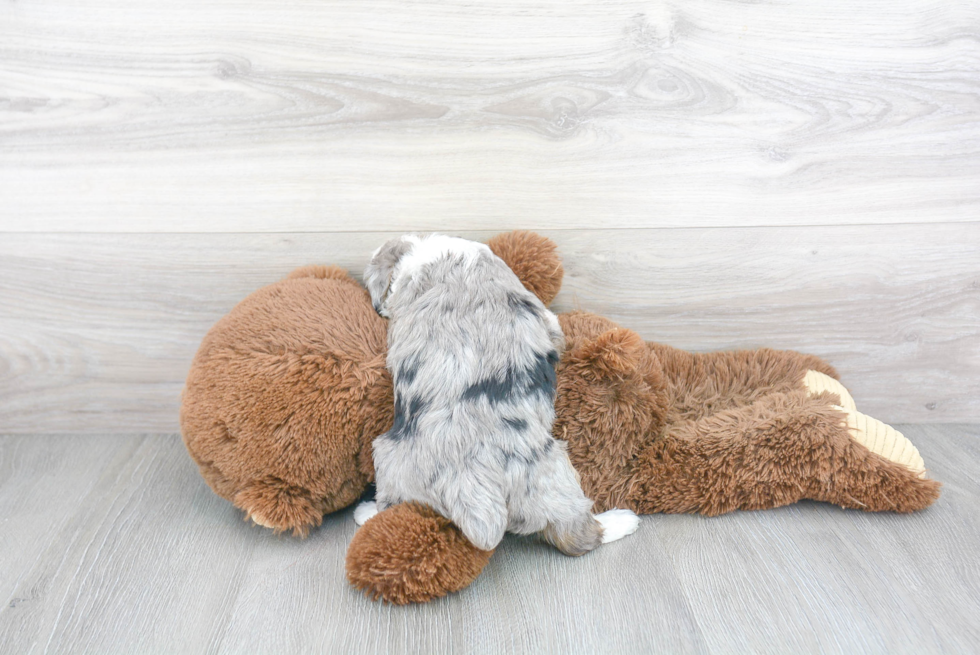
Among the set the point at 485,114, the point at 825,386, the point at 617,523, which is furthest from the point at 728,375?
the point at 485,114

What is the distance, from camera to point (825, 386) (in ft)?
3.54

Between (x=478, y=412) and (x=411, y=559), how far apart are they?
0.19 metres

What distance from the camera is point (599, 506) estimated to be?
3.15ft

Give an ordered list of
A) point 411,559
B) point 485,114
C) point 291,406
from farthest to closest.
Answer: point 485,114
point 291,406
point 411,559

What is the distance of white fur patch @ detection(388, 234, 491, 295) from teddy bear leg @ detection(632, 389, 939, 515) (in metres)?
0.38

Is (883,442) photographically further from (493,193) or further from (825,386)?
(493,193)

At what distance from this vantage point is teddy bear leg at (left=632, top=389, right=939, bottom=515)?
95cm

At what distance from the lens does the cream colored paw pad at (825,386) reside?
1064 millimetres

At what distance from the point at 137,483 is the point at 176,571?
0.26 metres

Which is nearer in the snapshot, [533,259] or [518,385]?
[518,385]

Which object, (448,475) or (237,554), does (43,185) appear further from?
(448,475)

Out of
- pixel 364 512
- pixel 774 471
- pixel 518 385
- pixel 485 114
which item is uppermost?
pixel 485 114

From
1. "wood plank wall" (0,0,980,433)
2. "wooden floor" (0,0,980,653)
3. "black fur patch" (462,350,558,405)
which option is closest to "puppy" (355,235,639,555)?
"black fur patch" (462,350,558,405)

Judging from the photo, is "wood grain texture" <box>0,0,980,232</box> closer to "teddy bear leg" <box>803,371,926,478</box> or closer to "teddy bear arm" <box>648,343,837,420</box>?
"teddy bear arm" <box>648,343,837,420</box>
